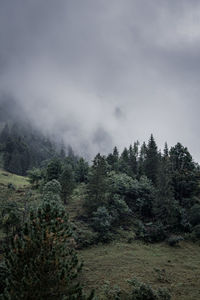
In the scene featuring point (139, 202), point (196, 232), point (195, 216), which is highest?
point (139, 202)

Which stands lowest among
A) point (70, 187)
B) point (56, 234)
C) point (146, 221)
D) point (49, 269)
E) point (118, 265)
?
point (118, 265)

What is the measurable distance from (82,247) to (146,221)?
14.6 meters

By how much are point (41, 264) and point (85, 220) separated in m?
24.7

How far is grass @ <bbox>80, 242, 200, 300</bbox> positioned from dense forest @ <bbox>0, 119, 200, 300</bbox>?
1.52 metres

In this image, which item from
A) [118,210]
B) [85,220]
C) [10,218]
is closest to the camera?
[10,218]

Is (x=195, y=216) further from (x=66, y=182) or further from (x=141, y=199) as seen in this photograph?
(x=66, y=182)

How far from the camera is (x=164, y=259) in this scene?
21.8 m

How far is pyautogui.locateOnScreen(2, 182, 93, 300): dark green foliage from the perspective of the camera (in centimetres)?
759

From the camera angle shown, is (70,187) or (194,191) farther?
(194,191)

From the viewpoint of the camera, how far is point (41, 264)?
26.0 feet

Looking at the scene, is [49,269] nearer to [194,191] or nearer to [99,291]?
[99,291]

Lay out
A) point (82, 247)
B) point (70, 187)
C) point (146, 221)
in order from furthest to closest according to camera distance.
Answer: point (70, 187), point (146, 221), point (82, 247)

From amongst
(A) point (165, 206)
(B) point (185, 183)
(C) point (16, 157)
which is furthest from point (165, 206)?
(C) point (16, 157)

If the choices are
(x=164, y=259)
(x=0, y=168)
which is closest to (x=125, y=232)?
(x=164, y=259)
